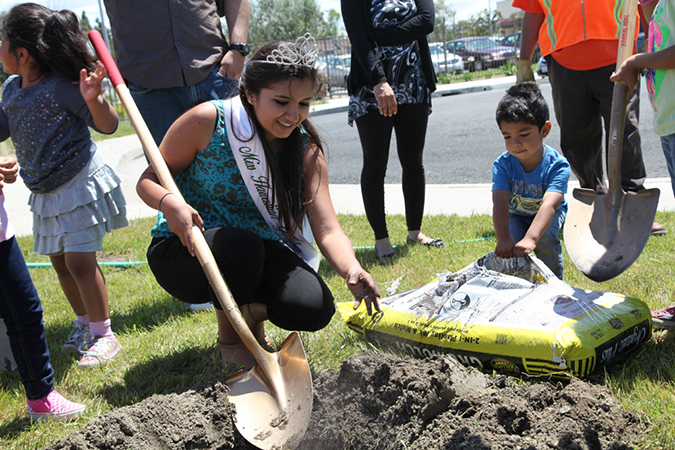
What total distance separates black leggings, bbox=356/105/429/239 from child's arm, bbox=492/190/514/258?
0.99 metres

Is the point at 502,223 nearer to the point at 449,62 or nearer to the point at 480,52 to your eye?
the point at 449,62

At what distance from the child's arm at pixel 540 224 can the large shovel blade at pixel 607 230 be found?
83 millimetres

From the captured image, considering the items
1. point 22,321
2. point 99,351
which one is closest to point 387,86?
point 99,351

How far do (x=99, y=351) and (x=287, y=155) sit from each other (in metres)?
1.30

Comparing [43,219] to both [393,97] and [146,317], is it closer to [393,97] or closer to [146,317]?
[146,317]

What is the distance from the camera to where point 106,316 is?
2785 millimetres

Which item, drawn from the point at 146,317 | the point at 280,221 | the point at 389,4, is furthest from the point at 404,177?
the point at 146,317

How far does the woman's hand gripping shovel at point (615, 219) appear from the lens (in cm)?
234

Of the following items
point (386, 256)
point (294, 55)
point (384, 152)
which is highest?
point (294, 55)

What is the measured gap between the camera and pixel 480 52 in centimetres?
2466

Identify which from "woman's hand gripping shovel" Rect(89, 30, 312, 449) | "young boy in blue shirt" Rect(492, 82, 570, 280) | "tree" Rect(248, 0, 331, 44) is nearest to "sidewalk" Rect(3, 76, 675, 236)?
"young boy in blue shirt" Rect(492, 82, 570, 280)

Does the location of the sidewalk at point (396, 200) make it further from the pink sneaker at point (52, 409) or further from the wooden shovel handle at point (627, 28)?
the pink sneaker at point (52, 409)

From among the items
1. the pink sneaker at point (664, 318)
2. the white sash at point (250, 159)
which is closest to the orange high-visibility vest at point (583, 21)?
the pink sneaker at point (664, 318)

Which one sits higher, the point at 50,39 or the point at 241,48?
the point at 50,39
